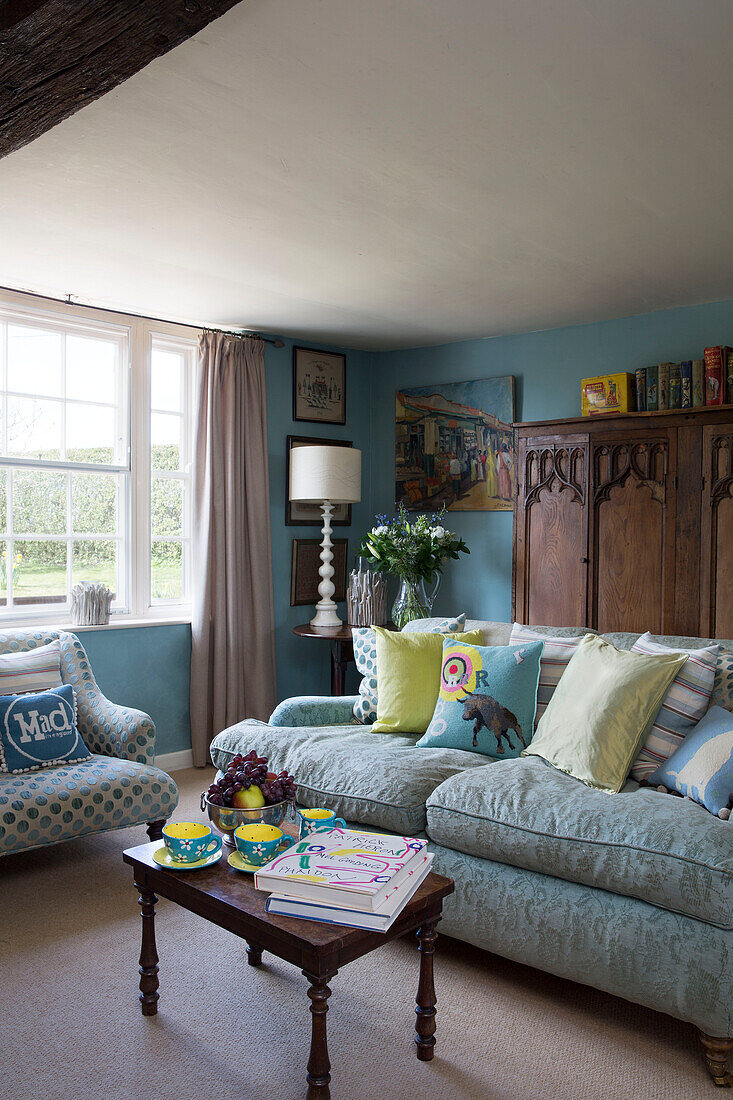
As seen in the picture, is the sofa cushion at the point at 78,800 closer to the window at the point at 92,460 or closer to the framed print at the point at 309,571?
the window at the point at 92,460

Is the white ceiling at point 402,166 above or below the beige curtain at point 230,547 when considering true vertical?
above

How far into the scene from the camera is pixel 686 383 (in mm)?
4027

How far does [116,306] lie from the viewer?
14.6ft

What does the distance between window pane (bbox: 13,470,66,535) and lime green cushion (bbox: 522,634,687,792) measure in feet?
8.99

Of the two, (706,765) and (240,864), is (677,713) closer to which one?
(706,765)

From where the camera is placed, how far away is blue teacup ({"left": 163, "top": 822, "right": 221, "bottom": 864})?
6.97 ft

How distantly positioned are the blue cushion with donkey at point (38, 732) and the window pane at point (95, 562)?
1.15 metres

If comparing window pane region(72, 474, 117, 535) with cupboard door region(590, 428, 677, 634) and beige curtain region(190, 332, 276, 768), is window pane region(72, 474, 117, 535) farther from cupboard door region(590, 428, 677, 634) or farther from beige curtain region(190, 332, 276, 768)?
cupboard door region(590, 428, 677, 634)

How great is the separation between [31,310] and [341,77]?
257 cm

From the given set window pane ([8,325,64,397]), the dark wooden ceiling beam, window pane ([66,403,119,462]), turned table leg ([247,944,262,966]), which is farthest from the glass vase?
the dark wooden ceiling beam

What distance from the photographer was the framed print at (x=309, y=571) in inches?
207

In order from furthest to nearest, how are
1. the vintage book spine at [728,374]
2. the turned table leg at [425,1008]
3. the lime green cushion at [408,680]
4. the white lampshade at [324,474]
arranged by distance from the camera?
the white lampshade at [324,474] < the vintage book spine at [728,374] < the lime green cushion at [408,680] < the turned table leg at [425,1008]

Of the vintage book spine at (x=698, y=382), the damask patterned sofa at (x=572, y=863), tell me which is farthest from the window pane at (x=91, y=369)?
the vintage book spine at (x=698, y=382)

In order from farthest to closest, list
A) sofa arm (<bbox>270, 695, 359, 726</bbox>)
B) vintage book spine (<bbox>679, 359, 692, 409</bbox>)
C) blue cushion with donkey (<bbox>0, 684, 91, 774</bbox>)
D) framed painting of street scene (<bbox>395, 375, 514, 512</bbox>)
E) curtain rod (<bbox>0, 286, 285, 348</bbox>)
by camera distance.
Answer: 1. framed painting of street scene (<bbox>395, 375, 514, 512</bbox>)
2. curtain rod (<bbox>0, 286, 285, 348</bbox>)
3. vintage book spine (<bbox>679, 359, 692, 409</bbox>)
4. sofa arm (<bbox>270, 695, 359, 726</bbox>)
5. blue cushion with donkey (<bbox>0, 684, 91, 774</bbox>)
